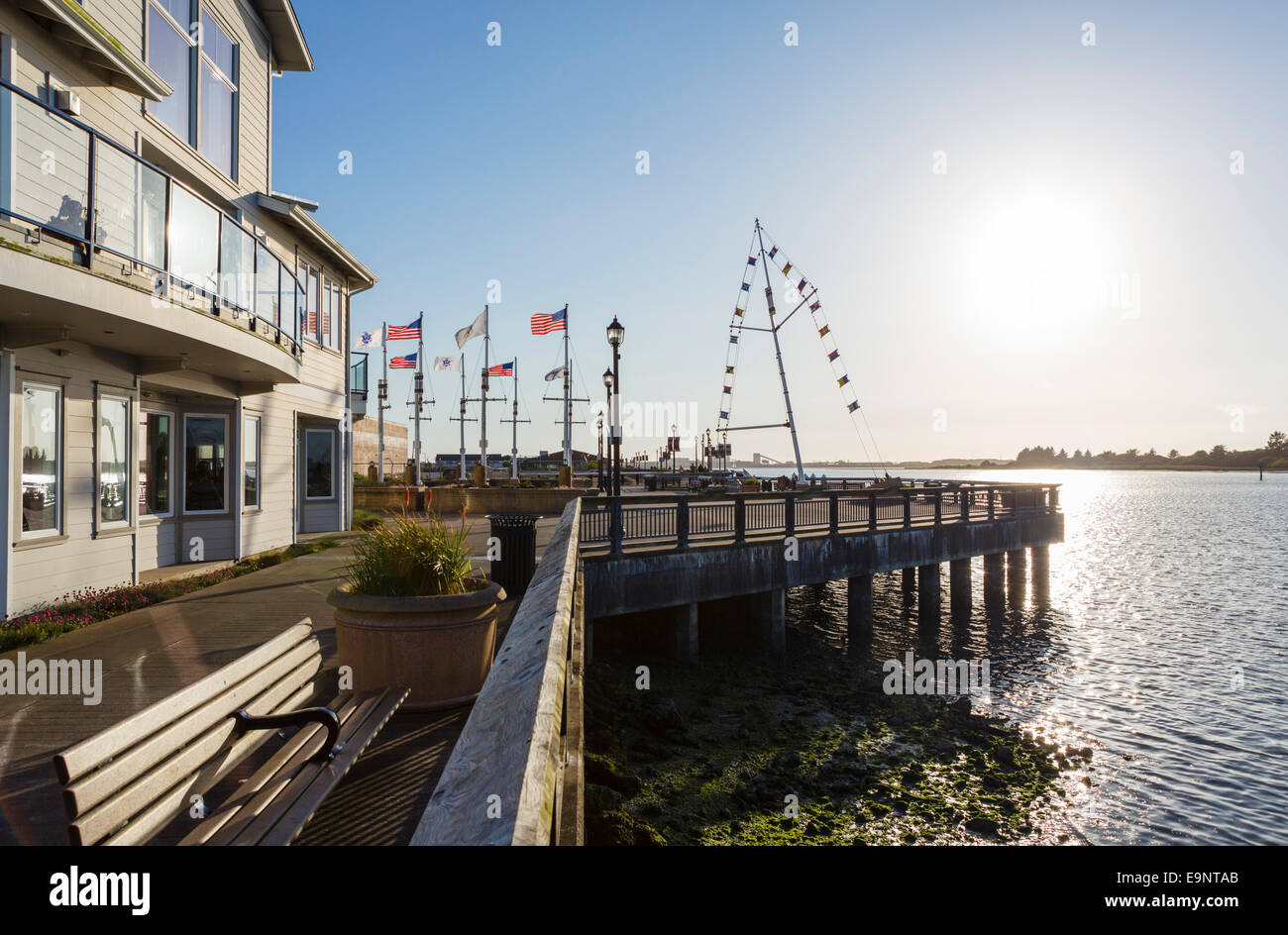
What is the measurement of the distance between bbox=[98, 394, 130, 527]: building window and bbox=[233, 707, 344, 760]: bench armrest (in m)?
8.74

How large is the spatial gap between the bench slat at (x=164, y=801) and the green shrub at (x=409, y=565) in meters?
1.45

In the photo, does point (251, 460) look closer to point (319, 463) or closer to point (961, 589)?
point (319, 463)

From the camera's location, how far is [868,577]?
19.4 metres

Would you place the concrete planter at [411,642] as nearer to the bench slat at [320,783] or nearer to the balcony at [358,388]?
the bench slat at [320,783]

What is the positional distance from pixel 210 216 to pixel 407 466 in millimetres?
27689

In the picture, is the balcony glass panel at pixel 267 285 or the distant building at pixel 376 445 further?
the distant building at pixel 376 445

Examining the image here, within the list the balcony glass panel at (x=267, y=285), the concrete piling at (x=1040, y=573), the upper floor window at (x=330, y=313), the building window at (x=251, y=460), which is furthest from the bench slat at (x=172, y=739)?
the concrete piling at (x=1040, y=573)

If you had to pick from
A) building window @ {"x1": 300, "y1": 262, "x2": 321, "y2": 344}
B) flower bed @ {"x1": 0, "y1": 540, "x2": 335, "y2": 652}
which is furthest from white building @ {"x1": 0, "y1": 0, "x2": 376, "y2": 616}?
building window @ {"x1": 300, "y1": 262, "x2": 321, "y2": 344}

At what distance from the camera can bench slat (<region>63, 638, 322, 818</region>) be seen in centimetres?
259

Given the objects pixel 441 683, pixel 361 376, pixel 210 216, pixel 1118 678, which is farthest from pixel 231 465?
pixel 1118 678

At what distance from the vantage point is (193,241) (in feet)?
33.8

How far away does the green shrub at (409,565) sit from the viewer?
5777 millimetres
